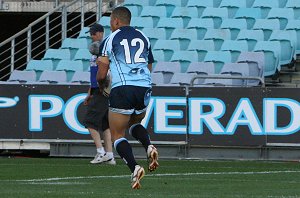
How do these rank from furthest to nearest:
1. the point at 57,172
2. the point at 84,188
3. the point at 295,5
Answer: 1. the point at 295,5
2. the point at 57,172
3. the point at 84,188

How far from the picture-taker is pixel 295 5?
22.2 meters

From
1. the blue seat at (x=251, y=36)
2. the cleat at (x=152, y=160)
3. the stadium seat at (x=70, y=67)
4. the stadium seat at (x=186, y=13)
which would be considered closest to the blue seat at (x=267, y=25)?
the blue seat at (x=251, y=36)

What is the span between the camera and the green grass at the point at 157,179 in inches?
404

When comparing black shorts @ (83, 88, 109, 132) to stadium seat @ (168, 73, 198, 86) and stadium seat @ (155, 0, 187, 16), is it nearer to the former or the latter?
stadium seat @ (168, 73, 198, 86)

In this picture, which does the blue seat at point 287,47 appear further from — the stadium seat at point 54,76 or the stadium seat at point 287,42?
the stadium seat at point 54,76

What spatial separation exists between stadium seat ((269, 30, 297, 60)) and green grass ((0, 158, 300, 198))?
4.27 meters

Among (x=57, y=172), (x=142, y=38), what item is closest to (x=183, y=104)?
(x=57, y=172)

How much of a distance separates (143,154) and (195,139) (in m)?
0.92

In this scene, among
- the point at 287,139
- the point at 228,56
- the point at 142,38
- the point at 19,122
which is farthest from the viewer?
the point at 228,56

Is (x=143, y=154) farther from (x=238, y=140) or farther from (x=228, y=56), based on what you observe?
(x=228, y=56)

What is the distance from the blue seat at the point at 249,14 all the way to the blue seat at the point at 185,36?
1006 millimetres

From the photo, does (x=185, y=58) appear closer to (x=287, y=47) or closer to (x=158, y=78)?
(x=158, y=78)

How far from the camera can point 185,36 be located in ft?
72.3

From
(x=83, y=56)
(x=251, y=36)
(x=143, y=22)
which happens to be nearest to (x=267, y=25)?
(x=251, y=36)
